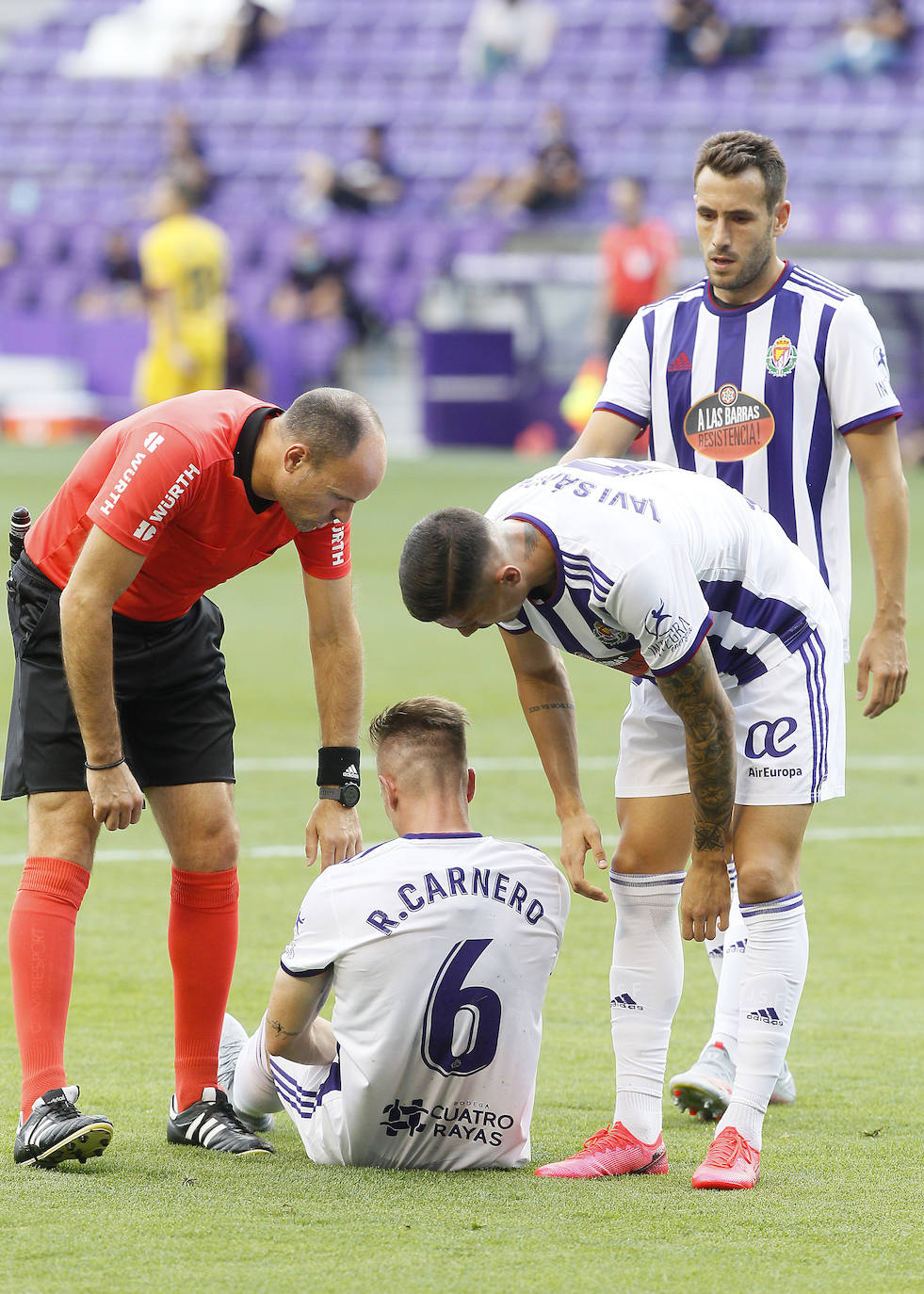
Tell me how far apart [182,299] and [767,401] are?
1460 cm

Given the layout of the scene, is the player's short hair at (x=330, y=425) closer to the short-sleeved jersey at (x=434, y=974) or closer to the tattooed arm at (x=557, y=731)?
the tattooed arm at (x=557, y=731)

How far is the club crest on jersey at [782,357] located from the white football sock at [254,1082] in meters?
1.82

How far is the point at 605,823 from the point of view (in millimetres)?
7039

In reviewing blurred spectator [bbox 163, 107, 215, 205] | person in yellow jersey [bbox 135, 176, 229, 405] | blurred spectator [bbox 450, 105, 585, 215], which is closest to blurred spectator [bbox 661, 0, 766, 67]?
blurred spectator [bbox 450, 105, 585, 215]

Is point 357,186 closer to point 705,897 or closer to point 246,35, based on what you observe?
point 246,35

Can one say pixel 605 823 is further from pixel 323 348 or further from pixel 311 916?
pixel 323 348

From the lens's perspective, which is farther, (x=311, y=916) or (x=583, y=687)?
(x=583, y=687)

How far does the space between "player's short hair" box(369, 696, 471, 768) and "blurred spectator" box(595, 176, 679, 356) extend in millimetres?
14507

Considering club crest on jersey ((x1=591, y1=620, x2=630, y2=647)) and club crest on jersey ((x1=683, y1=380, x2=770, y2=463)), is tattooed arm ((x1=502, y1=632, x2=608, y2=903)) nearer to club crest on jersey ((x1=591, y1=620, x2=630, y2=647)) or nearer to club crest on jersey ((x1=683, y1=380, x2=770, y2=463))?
club crest on jersey ((x1=591, y1=620, x2=630, y2=647))

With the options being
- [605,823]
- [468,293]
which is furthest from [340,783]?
[468,293]

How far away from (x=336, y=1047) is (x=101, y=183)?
2529 centimetres

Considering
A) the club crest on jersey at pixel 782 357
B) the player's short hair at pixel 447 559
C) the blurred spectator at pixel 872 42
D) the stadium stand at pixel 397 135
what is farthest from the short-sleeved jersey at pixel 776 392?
the blurred spectator at pixel 872 42

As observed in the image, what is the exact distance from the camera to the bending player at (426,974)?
3564 mm

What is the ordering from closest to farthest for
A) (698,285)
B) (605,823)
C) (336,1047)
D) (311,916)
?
1. (311,916)
2. (336,1047)
3. (698,285)
4. (605,823)
